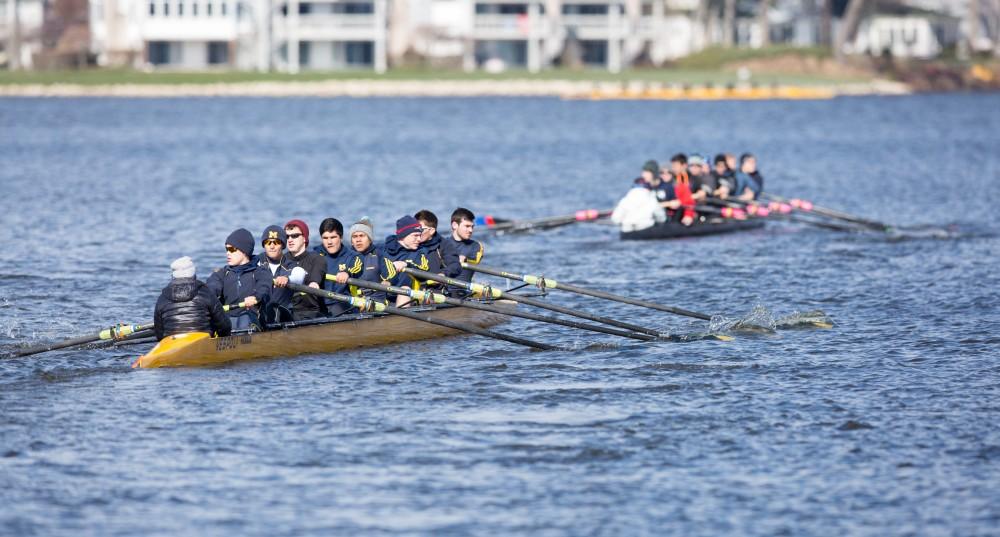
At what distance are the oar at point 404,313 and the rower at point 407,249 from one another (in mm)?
1159

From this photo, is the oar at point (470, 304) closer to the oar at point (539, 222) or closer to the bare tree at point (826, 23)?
the oar at point (539, 222)

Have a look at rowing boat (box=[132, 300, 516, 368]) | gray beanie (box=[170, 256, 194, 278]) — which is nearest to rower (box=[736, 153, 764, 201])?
rowing boat (box=[132, 300, 516, 368])

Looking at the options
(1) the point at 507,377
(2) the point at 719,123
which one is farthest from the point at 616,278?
(2) the point at 719,123

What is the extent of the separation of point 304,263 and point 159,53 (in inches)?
4364

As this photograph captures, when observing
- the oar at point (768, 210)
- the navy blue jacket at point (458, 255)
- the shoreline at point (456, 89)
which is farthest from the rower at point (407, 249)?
the shoreline at point (456, 89)

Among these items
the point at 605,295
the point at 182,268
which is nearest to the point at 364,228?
the point at 182,268

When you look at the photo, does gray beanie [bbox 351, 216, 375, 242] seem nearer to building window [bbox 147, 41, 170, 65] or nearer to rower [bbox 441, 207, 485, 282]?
rower [bbox 441, 207, 485, 282]

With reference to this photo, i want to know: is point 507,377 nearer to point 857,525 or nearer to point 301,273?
point 301,273

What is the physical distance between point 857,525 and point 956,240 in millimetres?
23022

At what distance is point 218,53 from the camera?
129m

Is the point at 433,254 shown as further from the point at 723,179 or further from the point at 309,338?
the point at 723,179

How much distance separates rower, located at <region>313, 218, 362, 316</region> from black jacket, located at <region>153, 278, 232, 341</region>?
2391mm

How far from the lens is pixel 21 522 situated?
14.5m

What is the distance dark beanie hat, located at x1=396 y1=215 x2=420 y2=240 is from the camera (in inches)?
906
